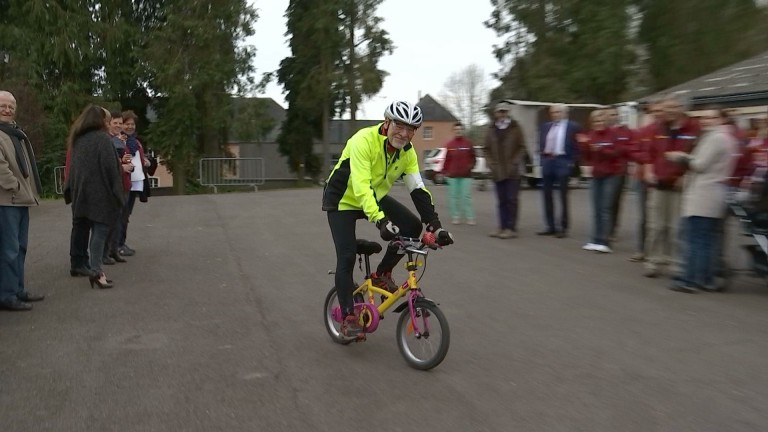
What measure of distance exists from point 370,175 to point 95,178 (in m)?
3.96

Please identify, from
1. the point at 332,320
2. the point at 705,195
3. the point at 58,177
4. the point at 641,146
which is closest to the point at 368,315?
the point at 332,320

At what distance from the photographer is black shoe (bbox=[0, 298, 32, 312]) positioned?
22.8 feet

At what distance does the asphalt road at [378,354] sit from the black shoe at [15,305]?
0.36ft

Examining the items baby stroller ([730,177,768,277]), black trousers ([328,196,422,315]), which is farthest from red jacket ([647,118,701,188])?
black trousers ([328,196,422,315])

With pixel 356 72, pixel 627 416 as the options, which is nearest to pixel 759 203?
pixel 627 416

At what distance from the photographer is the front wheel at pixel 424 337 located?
5094 millimetres

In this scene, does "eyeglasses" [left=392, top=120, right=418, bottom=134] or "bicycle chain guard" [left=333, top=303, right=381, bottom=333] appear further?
"bicycle chain guard" [left=333, top=303, right=381, bottom=333]

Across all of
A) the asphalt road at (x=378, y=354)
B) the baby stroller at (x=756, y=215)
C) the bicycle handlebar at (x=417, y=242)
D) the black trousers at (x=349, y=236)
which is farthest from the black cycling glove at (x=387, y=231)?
the baby stroller at (x=756, y=215)

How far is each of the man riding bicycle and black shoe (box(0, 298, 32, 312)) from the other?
11.0ft

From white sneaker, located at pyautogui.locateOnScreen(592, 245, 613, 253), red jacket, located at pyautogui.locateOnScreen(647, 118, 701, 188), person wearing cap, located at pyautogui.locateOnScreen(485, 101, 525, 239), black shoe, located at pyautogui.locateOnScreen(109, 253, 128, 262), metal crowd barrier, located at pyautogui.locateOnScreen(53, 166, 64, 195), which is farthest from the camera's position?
metal crowd barrier, located at pyautogui.locateOnScreen(53, 166, 64, 195)

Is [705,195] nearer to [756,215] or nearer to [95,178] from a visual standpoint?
[756,215]

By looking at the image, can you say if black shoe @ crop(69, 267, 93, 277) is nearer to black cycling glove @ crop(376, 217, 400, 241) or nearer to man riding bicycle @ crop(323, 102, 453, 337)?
man riding bicycle @ crop(323, 102, 453, 337)

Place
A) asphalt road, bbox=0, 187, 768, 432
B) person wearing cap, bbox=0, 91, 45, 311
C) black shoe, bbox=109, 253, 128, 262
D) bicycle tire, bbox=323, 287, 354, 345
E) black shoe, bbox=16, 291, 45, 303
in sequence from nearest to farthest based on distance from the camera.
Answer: asphalt road, bbox=0, 187, 768, 432 < bicycle tire, bbox=323, 287, 354, 345 < person wearing cap, bbox=0, 91, 45, 311 < black shoe, bbox=16, 291, 45, 303 < black shoe, bbox=109, 253, 128, 262

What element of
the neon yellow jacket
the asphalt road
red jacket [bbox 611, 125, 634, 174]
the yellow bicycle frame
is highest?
red jacket [bbox 611, 125, 634, 174]
